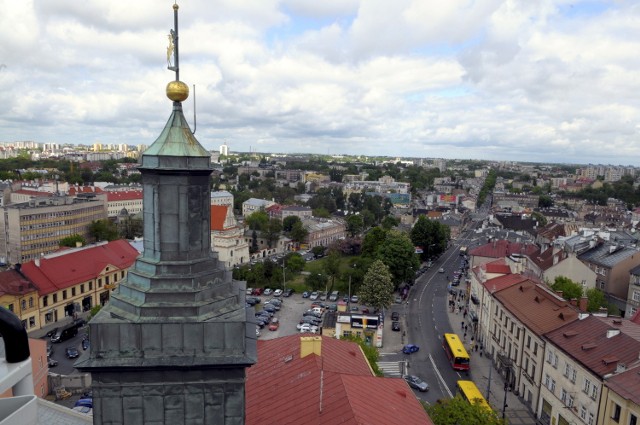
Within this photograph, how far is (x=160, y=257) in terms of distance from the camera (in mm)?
9828

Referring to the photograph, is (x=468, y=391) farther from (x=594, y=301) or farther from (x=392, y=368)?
(x=594, y=301)

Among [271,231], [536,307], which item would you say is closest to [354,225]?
[271,231]

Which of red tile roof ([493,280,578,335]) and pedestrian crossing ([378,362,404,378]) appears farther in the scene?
pedestrian crossing ([378,362,404,378])

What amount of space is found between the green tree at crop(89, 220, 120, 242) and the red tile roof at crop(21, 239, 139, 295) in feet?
88.4

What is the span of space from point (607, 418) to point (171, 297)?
2941 centimetres

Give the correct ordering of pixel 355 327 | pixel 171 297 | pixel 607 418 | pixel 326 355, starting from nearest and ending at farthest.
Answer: pixel 171 297 → pixel 326 355 → pixel 607 418 → pixel 355 327

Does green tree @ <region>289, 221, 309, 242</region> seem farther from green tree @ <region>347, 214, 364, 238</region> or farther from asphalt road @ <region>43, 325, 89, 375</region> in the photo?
asphalt road @ <region>43, 325, 89, 375</region>

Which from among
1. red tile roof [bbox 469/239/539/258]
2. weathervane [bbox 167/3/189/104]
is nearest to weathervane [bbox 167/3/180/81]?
weathervane [bbox 167/3/189/104]

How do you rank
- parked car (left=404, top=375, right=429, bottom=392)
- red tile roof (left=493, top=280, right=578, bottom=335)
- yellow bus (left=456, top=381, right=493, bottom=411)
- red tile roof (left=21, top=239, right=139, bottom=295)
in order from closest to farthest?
1. yellow bus (left=456, top=381, right=493, bottom=411)
2. red tile roof (left=493, top=280, right=578, bottom=335)
3. parked car (left=404, top=375, right=429, bottom=392)
4. red tile roof (left=21, top=239, right=139, bottom=295)

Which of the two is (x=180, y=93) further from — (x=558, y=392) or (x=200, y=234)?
(x=558, y=392)

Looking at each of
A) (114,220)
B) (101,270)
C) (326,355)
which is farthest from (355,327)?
(114,220)

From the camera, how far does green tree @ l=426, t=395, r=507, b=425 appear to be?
25.0m

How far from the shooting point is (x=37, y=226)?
269 feet

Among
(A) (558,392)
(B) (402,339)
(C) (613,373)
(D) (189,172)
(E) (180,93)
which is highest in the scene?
(E) (180,93)
